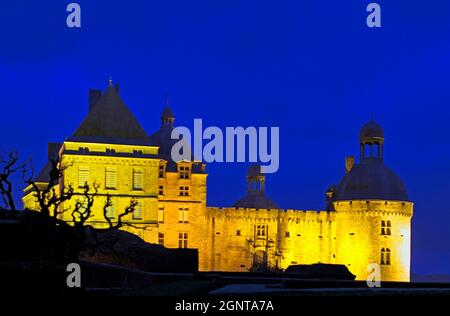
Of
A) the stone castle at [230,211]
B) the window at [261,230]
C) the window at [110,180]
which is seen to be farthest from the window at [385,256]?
the window at [110,180]

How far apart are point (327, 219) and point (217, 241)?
33.1 feet

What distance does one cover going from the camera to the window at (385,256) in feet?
250

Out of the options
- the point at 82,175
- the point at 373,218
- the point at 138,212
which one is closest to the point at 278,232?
the point at 373,218

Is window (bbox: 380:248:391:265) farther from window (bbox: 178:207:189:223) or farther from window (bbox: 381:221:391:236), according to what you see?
window (bbox: 178:207:189:223)

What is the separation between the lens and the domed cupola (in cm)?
7731

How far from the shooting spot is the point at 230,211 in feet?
254

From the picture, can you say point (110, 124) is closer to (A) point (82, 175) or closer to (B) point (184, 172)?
(A) point (82, 175)

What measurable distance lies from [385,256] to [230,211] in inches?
515

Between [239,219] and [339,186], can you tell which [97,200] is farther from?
[339,186]

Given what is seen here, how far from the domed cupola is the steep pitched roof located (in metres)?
19.2

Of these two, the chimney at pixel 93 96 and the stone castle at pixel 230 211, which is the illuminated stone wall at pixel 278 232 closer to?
the stone castle at pixel 230 211

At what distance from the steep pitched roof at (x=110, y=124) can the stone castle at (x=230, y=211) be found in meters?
0.07

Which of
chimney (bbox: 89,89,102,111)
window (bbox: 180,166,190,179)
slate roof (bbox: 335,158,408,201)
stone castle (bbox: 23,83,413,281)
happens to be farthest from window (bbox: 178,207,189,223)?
slate roof (bbox: 335,158,408,201)
